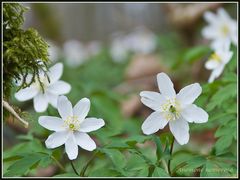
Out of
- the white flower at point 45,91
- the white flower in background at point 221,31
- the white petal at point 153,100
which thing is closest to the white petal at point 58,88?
the white flower at point 45,91

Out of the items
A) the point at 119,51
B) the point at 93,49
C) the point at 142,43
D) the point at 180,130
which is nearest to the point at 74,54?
the point at 93,49

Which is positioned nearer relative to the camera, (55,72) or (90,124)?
(90,124)

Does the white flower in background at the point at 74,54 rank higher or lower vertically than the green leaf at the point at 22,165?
lower

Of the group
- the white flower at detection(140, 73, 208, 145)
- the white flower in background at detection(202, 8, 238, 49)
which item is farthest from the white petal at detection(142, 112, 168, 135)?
the white flower in background at detection(202, 8, 238, 49)

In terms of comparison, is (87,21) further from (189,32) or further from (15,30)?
(15,30)

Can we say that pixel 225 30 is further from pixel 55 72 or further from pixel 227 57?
pixel 55 72

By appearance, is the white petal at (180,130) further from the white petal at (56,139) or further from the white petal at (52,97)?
the white petal at (52,97)
